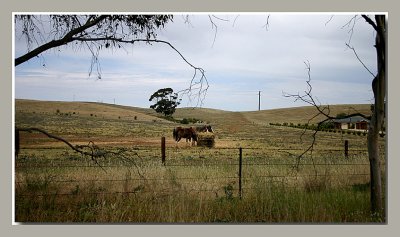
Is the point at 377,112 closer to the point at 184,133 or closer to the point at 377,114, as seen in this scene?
the point at 377,114

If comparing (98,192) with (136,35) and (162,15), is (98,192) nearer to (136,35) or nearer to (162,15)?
(136,35)

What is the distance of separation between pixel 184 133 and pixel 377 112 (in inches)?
198

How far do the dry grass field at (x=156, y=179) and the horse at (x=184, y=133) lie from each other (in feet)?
2.37

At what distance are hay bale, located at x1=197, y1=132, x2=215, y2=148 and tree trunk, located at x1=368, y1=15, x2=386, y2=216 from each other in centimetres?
490

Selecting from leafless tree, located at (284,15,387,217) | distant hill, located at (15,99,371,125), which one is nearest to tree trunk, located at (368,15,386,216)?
leafless tree, located at (284,15,387,217)

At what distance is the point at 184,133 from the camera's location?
32.3 feet

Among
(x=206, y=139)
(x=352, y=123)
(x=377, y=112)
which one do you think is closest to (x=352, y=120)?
(x=352, y=123)

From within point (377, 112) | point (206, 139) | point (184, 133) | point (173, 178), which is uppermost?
point (377, 112)

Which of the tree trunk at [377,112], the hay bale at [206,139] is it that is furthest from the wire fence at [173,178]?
the hay bale at [206,139]

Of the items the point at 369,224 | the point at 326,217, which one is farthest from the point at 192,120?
the point at 369,224

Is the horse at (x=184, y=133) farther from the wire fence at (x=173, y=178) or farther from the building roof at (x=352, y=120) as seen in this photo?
the building roof at (x=352, y=120)

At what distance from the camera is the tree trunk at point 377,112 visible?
18.8ft

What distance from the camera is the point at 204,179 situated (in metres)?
7.68

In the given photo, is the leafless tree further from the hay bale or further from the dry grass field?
the hay bale
